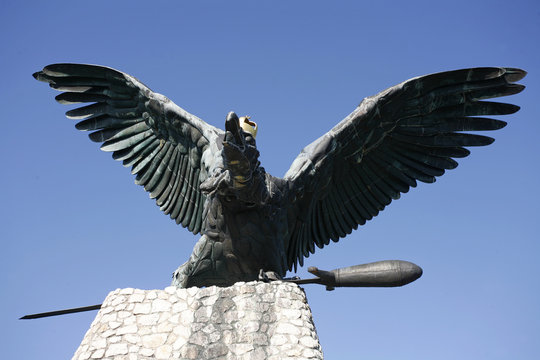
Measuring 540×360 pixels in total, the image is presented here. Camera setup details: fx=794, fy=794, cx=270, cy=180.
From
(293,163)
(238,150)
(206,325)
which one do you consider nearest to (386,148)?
(293,163)

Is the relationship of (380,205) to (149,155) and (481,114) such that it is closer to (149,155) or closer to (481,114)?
(481,114)

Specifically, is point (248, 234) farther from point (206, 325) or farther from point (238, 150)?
point (206, 325)

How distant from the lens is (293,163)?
432 inches

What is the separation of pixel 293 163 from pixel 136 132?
2756 mm

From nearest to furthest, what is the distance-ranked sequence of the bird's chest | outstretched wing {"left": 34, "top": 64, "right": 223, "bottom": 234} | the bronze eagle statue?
1. the bird's chest
2. the bronze eagle statue
3. outstretched wing {"left": 34, "top": 64, "right": 223, "bottom": 234}

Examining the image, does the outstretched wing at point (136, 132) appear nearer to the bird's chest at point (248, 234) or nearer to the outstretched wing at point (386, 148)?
the bird's chest at point (248, 234)

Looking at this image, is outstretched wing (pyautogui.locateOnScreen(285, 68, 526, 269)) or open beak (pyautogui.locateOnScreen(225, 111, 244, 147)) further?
outstretched wing (pyautogui.locateOnScreen(285, 68, 526, 269))

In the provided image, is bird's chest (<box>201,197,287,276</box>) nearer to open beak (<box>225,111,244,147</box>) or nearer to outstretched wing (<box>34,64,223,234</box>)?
open beak (<box>225,111,244,147</box>)

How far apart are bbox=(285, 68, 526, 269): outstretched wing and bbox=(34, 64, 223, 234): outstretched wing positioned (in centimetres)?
171

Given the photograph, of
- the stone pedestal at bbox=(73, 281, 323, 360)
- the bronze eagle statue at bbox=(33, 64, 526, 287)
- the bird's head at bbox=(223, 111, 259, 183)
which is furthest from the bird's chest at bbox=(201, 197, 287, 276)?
the stone pedestal at bbox=(73, 281, 323, 360)

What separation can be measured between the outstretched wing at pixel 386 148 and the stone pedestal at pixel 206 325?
2.13 meters

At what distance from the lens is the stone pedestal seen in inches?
343

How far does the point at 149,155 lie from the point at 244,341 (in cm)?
440

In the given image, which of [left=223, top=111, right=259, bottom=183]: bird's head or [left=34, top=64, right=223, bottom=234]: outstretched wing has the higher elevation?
[left=34, top=64, right=223, bottom=234]: outstretched wing
